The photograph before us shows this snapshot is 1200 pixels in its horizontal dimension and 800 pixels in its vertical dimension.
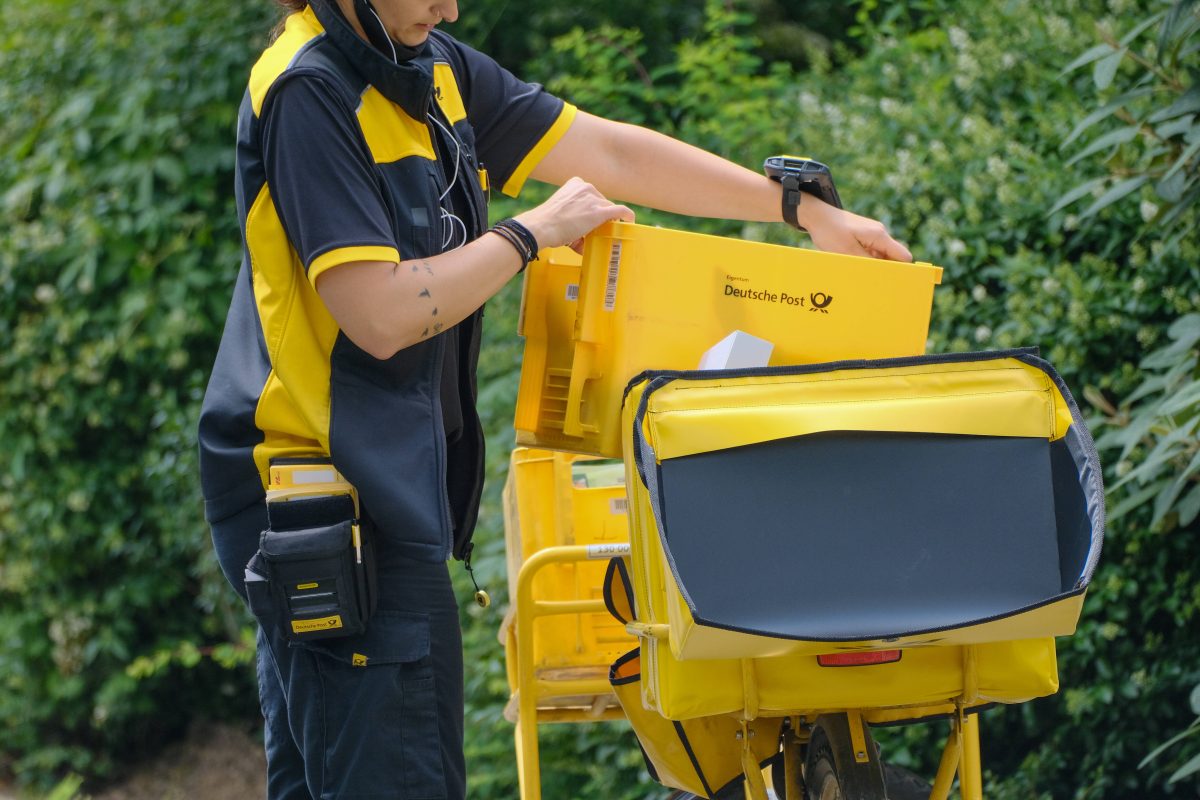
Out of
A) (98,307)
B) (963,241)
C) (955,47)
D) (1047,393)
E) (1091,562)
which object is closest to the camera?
(1091,562)

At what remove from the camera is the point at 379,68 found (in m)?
2.29

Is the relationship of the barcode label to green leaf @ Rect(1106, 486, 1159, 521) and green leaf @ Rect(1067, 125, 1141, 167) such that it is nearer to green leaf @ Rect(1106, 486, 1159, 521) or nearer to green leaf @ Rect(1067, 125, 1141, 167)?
green leaf @ Rect(1106, 486, 1159, 521)

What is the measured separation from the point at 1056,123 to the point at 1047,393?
220 centimetres

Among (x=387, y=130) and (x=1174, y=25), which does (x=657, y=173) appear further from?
(x=1174, y=25)

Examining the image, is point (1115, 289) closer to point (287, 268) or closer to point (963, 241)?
point (963, 241)

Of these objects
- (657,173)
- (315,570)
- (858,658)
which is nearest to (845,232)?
(657,173)

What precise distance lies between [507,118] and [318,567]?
0.97m

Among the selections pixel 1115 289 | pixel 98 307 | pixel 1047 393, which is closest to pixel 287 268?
pixel 1047 393

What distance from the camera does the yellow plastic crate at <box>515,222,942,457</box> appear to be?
2367mm

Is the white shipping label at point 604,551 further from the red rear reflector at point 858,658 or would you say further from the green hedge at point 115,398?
the green hedge at point 115,398

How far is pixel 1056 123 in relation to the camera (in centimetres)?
403

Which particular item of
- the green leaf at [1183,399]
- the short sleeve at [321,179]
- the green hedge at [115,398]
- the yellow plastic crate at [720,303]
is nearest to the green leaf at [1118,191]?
the green leaf at [1183,399]

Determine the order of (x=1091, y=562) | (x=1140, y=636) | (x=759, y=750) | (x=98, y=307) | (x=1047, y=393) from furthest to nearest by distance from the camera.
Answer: (x=98, y=307) → (x=1140, y=636) → (x=759, y=750) → (x=1047, y=393) → (x=1091, y=562)

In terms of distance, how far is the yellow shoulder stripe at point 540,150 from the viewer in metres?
2.82
